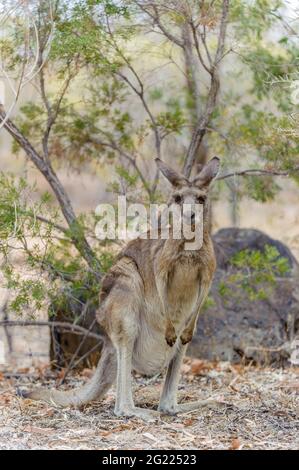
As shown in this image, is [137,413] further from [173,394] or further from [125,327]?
[125,327]

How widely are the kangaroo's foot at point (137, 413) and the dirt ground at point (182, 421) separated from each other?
5 centimetres

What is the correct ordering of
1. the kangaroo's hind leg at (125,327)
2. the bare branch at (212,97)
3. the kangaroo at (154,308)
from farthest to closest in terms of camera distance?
the bare branch at (212,97), the kangaroo's hind leg at (125,327), the kangaroo at (154,308)

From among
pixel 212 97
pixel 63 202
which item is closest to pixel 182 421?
pixel 63 202

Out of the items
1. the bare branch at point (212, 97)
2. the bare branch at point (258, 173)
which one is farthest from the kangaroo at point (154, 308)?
the bare branch at point (258, 173)

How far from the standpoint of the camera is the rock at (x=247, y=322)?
7.60 metres

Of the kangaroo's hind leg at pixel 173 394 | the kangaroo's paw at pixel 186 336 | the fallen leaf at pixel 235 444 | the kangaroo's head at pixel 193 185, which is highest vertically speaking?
the kangaroo's head at pixel 193 185

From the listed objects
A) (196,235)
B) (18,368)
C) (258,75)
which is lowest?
(18,368)

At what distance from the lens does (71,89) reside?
23.5ft

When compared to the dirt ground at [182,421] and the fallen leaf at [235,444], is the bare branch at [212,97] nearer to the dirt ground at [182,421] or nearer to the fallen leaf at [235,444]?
the dirt ground at [182,421]

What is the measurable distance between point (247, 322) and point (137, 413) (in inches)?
103

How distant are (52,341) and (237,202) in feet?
6.87
